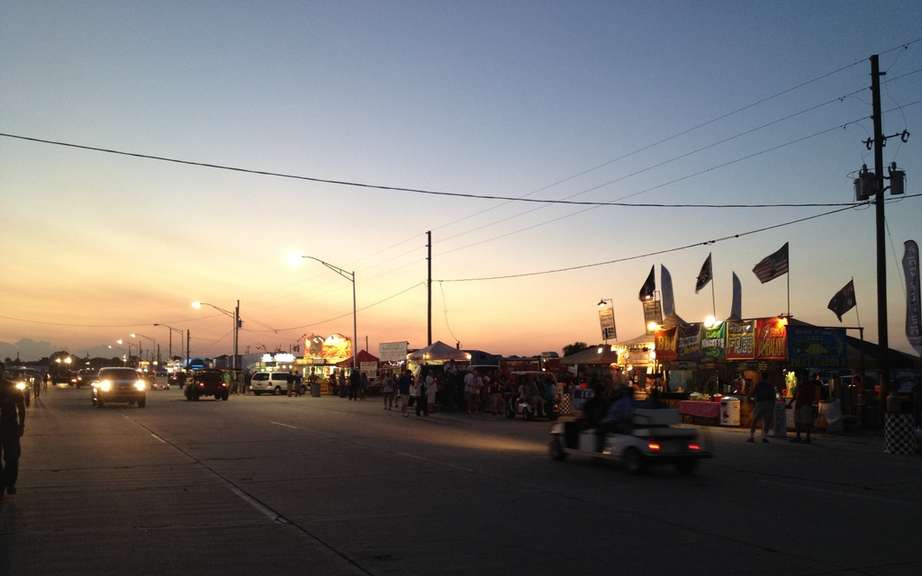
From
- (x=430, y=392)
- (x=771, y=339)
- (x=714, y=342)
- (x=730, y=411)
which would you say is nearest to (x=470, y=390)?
(x=430, y=392)

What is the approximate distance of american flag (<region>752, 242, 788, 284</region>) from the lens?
30188mm

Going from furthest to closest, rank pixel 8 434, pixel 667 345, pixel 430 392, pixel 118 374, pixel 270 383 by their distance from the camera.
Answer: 1. pixel 270 383
2. pixel 118 374
3. pixel 430 392
4. pixel 667 345
5. pixel 8 434

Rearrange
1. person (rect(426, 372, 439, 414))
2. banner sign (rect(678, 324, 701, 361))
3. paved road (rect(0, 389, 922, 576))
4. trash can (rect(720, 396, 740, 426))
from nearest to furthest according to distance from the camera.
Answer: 1. paved road (rect(0, 389, 922, 576))
2. trash can (rect(720, 396, 740, 426))
3. banner sign (rect(678, 324, 701, 361))
4. person (rect(426, 372, 439, 414))

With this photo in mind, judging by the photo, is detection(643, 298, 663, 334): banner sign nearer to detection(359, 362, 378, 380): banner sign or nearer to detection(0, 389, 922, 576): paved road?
detection(0, 389, 922, 576): paved road

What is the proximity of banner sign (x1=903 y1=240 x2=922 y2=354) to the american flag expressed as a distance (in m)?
5.03

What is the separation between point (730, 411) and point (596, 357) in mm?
10593

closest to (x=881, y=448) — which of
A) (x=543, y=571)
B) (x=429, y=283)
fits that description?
(x=543, y=571)

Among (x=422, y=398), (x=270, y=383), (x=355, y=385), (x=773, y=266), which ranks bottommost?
(x=270, y=383)

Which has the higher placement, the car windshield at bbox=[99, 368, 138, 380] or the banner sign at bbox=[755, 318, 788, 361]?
the banner sign at bbox=[755, 318, 788, 361]

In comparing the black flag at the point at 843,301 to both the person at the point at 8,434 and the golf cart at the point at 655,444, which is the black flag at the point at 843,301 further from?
the person at the point at 8,434

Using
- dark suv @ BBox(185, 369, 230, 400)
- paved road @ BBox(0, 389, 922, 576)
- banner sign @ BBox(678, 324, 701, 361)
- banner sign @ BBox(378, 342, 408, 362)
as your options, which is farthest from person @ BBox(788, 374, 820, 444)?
dark suv @ BBox(185, 369, 230, 400)

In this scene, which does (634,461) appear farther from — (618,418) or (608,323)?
(608,323)

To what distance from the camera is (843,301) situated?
31938 mm

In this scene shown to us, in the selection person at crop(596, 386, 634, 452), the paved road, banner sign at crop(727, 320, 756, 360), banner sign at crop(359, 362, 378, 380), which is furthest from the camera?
banner sign at crop(359, 362, 378, 380)
